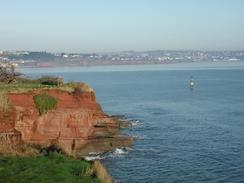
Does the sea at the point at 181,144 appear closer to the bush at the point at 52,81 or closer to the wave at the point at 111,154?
the wave at the point at 111,154

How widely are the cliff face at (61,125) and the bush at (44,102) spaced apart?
0.32m

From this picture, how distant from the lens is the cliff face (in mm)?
42562

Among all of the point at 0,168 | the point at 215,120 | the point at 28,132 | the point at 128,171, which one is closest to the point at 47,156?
the point at 0,168

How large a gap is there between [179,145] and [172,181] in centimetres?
1440

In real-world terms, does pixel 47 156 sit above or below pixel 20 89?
below

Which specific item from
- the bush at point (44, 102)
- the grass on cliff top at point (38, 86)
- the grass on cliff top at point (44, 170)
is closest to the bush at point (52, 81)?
the grass on cliff top at point (38, 86)

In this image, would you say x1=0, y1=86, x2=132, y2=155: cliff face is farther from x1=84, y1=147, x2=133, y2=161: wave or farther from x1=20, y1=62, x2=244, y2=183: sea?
x1=20, y1=62, x2=244, y2=183: sea

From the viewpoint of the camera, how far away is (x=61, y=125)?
4569cm

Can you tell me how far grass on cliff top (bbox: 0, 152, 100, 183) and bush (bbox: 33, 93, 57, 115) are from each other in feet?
44.0

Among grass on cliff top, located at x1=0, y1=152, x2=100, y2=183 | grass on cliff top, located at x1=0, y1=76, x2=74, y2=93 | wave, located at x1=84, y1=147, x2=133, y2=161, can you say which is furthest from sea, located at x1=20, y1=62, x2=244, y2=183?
grass on cliff top, located at x1=0, y1=76, x2=74, y2=93

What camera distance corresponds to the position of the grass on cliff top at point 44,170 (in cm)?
2536

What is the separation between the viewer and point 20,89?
45.3m

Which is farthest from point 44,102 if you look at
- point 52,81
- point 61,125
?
point 52,81

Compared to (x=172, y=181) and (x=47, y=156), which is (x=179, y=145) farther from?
(x=47, y=156)
